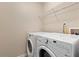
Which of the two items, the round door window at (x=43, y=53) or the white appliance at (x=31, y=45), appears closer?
the round door window at (x=43, y=53)

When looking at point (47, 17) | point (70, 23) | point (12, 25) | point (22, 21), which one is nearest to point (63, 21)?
point (70, 23)

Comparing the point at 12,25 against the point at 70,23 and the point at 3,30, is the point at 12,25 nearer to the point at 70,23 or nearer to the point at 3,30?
the point at 3,30

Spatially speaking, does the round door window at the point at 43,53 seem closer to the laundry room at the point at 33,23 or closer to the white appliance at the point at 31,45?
the laundry room at the point at 33,23

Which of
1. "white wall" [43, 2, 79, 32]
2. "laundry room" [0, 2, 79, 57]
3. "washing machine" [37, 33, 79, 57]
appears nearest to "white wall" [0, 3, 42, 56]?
"laundry room" [0, 2, 79, 57]

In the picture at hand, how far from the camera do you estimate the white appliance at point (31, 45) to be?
110 centimetres

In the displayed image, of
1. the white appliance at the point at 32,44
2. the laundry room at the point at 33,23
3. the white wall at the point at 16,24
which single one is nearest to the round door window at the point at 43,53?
the laundry room at the point at 33,23

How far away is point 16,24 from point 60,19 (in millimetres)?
495

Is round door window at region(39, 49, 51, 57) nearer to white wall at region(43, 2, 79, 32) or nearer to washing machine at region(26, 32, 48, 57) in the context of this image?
washing machine at region(26, 32, 48, 57)

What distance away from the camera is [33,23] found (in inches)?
41.8

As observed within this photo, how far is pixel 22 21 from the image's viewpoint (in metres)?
1.04

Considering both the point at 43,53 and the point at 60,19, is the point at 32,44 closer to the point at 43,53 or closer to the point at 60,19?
the point at 43,53

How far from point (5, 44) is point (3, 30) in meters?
0.15

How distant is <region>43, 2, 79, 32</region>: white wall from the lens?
1004 millimetres

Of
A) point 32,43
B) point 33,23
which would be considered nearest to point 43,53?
point 32,43
